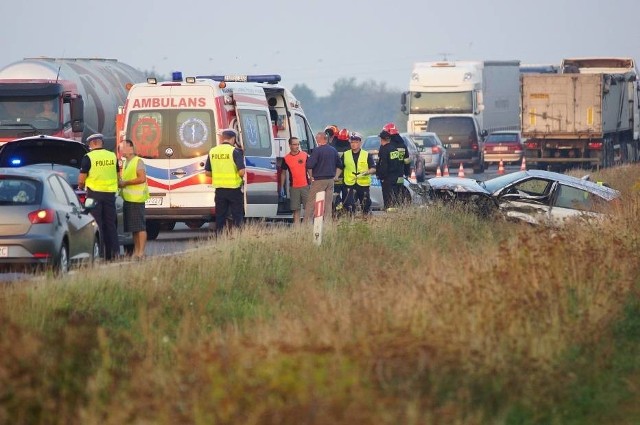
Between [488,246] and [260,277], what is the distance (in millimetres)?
2275

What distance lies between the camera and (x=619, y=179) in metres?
36.4

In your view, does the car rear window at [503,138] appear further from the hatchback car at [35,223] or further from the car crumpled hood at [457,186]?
the hatchback car at [35,223]

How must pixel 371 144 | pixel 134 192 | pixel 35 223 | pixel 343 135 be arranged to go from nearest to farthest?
pixel 35 223 → pixel 134 192 → pixel 343 135 → pixel 371 144

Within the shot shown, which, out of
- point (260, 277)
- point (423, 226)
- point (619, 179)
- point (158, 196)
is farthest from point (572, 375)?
point (619, 179)

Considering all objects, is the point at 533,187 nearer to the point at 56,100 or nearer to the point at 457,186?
the point at 457,186

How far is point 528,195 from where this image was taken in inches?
907

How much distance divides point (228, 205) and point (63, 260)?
5.49 m

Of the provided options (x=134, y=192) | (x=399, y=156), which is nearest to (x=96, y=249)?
(x=134, y=192)

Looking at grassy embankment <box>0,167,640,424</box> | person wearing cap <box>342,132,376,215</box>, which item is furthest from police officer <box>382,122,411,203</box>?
grassy embankment <box>0,167,640,424</box>

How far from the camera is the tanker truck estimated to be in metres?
30.7

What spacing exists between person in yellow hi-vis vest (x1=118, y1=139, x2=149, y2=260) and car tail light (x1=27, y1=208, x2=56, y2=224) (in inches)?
143

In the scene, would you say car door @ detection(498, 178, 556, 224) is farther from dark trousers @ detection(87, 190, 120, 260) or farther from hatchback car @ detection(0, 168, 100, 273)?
hatchback car @ detection(0, 168, 100, 273)

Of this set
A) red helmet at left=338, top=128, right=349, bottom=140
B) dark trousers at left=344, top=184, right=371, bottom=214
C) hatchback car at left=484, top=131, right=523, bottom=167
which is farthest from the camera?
hatchback car at left=484, top=131, right=523, bottom=167

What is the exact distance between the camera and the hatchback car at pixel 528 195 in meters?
22.3
